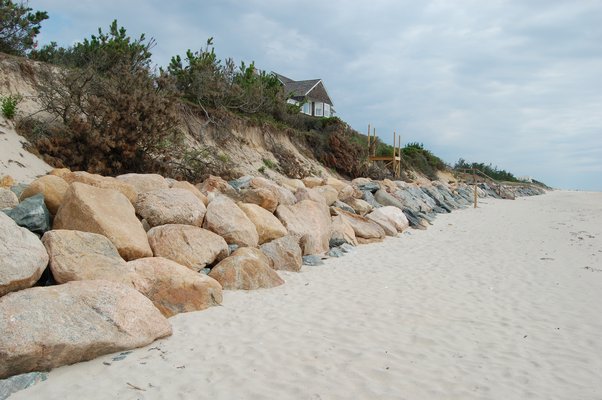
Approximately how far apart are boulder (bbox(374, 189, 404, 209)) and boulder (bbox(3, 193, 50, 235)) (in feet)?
36.6

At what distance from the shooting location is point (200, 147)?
14.9m

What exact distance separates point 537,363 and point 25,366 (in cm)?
454

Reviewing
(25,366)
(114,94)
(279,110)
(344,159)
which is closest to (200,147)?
(114,94)

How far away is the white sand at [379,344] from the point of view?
3525mm

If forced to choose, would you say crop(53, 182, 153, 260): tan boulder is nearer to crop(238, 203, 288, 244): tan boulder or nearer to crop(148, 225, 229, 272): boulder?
crop(148, 225, 229, 272): boulder

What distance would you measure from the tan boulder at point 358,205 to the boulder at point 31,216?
865cm

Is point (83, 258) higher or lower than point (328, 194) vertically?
lower

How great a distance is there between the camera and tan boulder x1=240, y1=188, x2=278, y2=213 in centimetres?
898

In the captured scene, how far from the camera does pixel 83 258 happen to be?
492 centimetres

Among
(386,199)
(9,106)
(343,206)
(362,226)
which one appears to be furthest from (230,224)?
(386,199)

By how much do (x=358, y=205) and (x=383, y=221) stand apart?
1.06 m

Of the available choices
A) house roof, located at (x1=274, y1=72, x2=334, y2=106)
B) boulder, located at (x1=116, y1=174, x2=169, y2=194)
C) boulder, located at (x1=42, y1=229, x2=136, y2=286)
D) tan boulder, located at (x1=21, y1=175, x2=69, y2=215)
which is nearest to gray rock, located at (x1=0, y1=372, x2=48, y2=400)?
boulder, located at (x1=42, y1=229, x2=136, y2=286)

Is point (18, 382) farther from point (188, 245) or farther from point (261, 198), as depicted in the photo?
point (261, 198)

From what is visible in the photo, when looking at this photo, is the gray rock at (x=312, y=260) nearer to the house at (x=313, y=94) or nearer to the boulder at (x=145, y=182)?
the boulder at (x=145, y=182)
